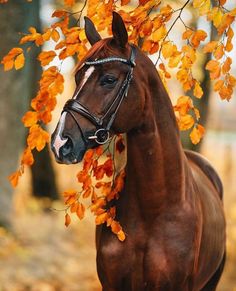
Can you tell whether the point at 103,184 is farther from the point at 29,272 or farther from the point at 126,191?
the point at 29,272

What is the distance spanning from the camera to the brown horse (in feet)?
10.5

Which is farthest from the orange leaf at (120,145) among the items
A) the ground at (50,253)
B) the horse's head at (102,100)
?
the ground at (50,253)

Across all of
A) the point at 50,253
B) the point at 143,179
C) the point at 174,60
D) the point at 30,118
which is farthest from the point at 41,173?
the point at 143,179

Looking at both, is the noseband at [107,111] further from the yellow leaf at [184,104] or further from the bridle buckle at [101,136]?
the yellow leaf at [184,104]

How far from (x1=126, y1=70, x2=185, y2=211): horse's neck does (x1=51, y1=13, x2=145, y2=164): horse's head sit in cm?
14

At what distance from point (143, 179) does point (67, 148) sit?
2.20 feet

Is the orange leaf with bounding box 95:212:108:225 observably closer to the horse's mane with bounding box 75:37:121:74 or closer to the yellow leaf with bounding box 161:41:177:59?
the horse's mane with bounding box 75:37:121:74

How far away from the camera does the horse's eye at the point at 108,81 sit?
3178 millimetres

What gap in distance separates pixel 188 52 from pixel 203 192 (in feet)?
3.43

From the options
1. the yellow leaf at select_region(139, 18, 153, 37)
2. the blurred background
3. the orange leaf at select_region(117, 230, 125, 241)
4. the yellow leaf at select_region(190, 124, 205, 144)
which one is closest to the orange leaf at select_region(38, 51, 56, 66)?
the yellow leaf at select_region(139, 18, 153, 37)

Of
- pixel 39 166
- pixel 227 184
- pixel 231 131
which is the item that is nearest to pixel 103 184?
pixel 39 166

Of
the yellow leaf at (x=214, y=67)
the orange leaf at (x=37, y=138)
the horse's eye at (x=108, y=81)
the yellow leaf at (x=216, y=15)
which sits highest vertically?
the yellow leaf at (x=216, y=15)

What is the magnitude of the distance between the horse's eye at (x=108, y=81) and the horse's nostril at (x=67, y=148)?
0.37m

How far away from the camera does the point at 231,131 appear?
1156 inches
